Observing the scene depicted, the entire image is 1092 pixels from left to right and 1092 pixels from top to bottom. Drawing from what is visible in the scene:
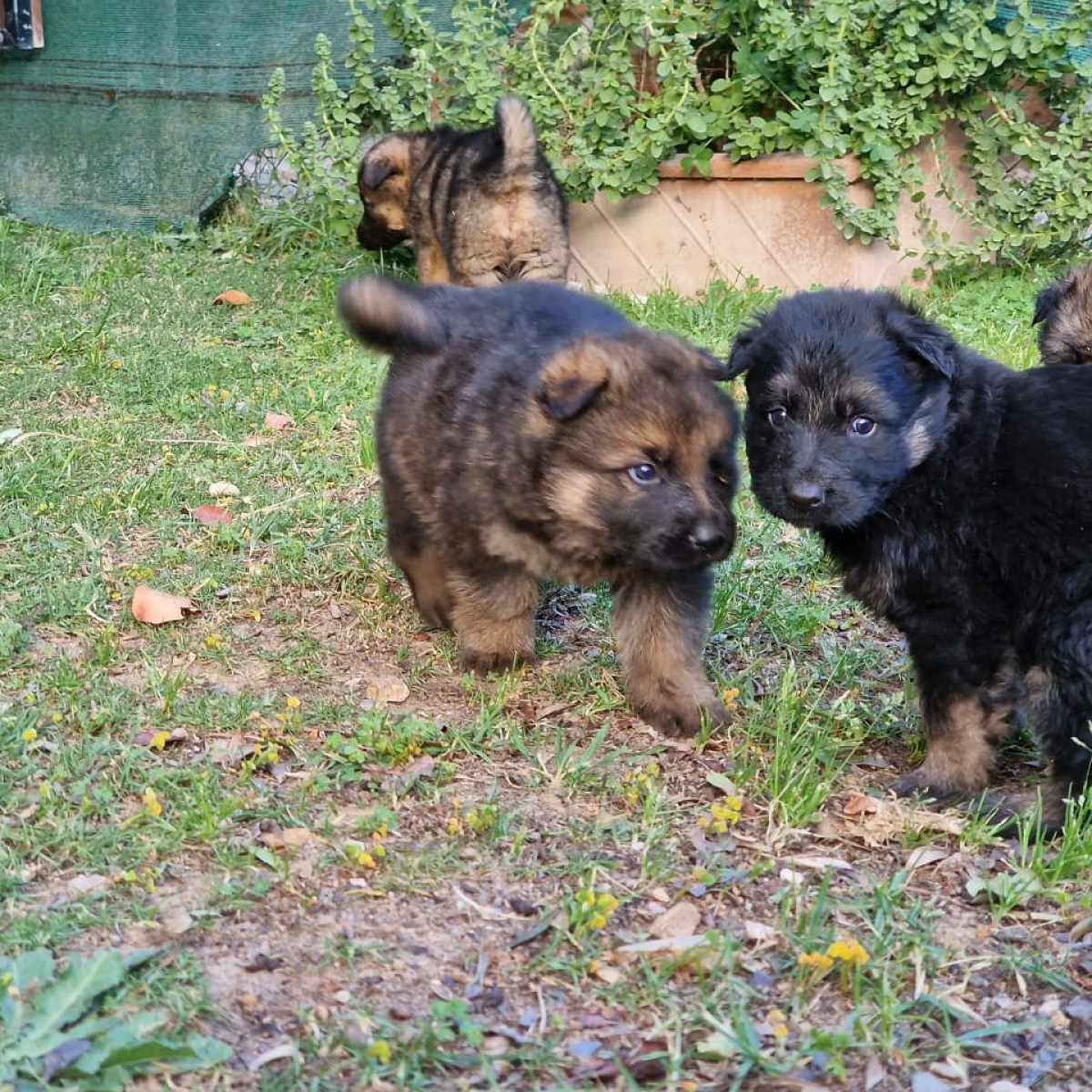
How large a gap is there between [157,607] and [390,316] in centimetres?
115

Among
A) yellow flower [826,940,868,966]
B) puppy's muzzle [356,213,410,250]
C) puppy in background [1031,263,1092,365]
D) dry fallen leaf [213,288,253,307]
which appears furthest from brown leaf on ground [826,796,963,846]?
puppy's muzzle [356,213,410,250]

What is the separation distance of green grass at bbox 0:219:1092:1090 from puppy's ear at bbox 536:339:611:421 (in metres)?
0.85

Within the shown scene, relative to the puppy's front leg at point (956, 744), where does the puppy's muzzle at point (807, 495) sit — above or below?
above

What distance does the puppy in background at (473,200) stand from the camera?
7.65 meters

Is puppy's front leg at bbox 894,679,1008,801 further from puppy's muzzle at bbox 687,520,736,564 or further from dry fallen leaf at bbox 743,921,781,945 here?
dry fallen leaf at bbox 743,921,781,945

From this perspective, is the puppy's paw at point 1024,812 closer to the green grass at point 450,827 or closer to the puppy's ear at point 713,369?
the green grass at point 450,827

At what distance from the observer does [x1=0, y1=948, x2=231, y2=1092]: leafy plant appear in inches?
91.6

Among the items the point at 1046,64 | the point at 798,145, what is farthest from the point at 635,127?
the point at 1046,64

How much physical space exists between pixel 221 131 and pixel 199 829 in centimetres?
683

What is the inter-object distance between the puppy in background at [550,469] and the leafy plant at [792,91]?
366 centimetres

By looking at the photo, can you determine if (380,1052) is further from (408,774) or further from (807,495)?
(807,495)

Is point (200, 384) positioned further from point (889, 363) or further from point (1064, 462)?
point (1064, 462)

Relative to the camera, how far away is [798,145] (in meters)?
7.62

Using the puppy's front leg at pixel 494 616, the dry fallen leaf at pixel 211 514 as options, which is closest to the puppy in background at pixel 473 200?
the dry fallen leaf at pixel 211 514
